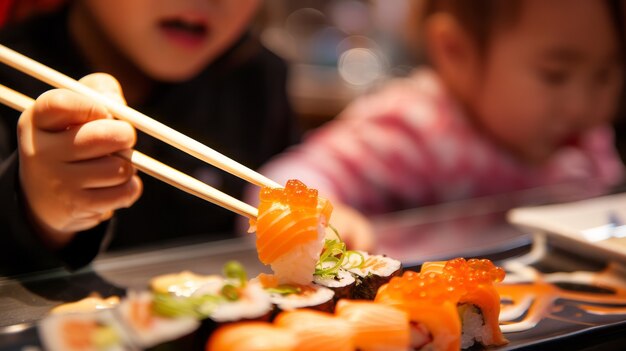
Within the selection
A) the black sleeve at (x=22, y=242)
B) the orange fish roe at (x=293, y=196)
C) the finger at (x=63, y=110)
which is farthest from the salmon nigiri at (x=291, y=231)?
the black sleeve at (x=22, y=242)

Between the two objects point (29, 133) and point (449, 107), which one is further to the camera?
point (449, 107)

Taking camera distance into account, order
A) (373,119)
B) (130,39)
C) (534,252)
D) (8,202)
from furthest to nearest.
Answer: (373,119) → (130,39) → (534,252) → (8,202)

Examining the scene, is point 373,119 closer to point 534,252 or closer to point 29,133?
point 534,252

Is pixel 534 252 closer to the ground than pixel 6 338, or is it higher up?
higher up

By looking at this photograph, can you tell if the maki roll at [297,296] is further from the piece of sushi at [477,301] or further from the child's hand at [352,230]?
the child's hand at [352,230]

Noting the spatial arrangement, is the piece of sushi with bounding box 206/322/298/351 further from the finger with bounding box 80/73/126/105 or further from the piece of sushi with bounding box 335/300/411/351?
the finger with bounding box 80/73/126/105

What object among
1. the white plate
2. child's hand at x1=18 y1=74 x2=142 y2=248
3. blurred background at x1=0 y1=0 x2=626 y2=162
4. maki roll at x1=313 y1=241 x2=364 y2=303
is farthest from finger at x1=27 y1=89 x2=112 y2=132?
blurred background at x1=0 y1=0 x2=626 y2=162

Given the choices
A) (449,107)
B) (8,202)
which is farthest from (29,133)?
(449,107)
